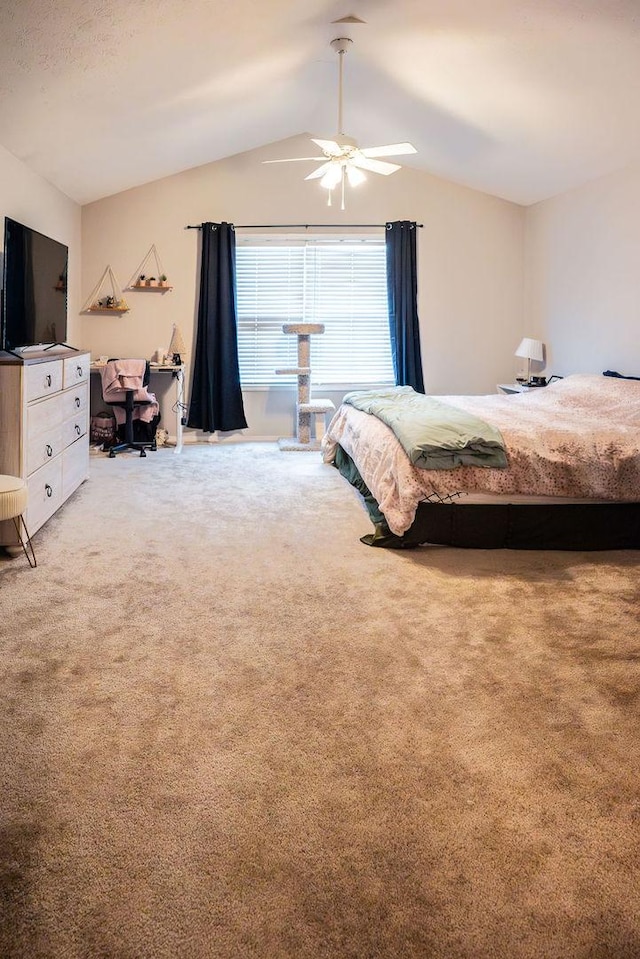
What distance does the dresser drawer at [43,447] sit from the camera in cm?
387

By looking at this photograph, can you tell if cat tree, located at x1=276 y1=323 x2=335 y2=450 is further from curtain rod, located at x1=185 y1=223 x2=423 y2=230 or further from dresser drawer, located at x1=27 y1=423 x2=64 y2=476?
dresser drawer, located at x1=27 y1=423 x2=64 y2=476

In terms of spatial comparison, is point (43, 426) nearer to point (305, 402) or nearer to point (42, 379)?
point (42, 379)

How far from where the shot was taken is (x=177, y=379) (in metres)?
7.15

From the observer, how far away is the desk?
6907 mm

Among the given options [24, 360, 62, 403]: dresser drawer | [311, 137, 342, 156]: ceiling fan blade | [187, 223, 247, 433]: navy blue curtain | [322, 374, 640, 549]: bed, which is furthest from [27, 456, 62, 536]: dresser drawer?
[187, 223, 247, 433]: navy blue curtain

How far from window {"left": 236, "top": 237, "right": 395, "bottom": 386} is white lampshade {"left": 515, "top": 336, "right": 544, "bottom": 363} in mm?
1330

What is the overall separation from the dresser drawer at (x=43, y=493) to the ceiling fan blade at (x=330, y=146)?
8.29 ft

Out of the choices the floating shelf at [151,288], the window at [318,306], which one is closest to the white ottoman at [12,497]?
the floating shelf at [151,288]

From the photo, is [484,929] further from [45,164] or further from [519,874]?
[45,164]

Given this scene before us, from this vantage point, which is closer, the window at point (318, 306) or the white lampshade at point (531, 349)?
the white lampshade at point (531, 349)

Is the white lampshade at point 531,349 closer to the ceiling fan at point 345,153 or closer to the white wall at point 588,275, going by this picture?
the white wall at point 588,275

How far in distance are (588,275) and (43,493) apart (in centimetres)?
465

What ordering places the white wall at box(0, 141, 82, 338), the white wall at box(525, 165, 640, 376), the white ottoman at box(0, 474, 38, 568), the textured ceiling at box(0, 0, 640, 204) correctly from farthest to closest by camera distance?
the white wall at box(525, 165, 640, 376), the white wall at box(0, 141, 82, 338), the textured ceiling at box(0, 0, 640, 204), the white ottoman at box(0, 474, 38, 568)

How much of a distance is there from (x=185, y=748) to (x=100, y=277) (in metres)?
6.08
